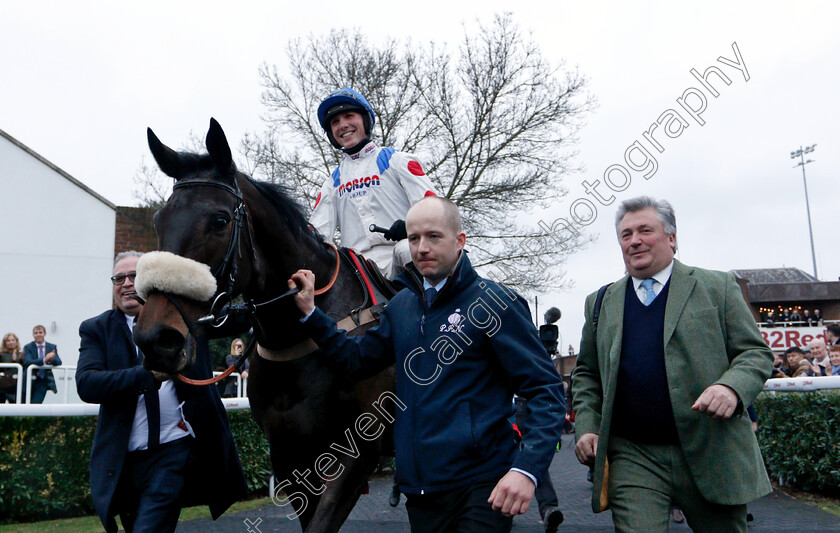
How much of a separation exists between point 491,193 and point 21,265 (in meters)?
10.6

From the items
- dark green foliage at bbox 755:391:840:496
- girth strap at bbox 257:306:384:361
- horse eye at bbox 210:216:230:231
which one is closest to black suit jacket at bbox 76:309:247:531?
girth strap at bbox 257:306:384:361

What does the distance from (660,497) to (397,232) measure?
6.29ft

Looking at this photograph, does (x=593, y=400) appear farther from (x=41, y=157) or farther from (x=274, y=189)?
(x=41, y=157)

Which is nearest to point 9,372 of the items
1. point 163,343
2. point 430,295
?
point 163,343

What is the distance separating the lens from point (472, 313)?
8.34ft

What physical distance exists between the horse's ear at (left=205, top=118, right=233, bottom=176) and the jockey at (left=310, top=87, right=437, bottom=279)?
51.9 inches

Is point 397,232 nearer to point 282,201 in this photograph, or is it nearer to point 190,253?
point 282,201

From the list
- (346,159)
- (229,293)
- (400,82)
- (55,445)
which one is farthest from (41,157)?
(229,293)

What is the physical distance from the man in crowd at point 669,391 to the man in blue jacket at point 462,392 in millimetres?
542

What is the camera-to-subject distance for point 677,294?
288cm

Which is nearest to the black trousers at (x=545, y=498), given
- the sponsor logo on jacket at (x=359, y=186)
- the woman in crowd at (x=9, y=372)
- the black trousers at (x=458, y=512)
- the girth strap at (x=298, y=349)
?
the sponsor logo on jacket at (x=359, y=186)

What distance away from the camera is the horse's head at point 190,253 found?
2.39 metres

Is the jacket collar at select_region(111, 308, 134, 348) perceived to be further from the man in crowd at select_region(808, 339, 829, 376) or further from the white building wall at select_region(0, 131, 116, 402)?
the white building wall at select_region(0, 131, 116, 402)

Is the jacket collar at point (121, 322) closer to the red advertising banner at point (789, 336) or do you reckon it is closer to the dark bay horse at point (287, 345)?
the dark bay horse at point (287, 345)
